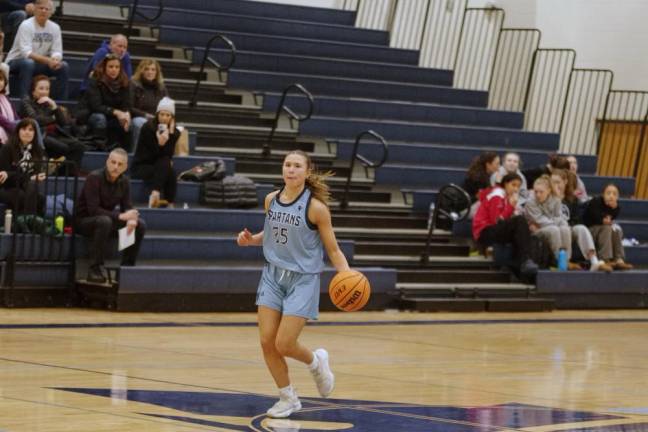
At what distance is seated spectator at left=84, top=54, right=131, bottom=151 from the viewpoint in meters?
14.0

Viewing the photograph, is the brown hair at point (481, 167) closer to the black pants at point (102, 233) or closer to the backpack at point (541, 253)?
the backpack at point (541, 253)

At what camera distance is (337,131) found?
16.9 m

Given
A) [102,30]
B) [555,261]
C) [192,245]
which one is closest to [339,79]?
[102,30]

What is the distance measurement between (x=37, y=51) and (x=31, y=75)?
325 millimetres

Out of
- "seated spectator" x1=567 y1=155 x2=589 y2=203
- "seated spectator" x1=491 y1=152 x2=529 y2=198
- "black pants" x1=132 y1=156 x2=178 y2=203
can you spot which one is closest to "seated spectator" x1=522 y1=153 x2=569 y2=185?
"seated spectator" x1=567 y1=155 x2=589 y2=203

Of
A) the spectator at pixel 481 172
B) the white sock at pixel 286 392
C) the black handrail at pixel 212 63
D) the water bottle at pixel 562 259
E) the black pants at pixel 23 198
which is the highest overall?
the black handrail at pixel 212 63

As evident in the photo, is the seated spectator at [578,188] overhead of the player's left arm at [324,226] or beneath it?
overhead

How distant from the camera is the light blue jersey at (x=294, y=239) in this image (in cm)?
708

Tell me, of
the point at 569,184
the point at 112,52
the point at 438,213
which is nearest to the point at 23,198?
the point at 112,52

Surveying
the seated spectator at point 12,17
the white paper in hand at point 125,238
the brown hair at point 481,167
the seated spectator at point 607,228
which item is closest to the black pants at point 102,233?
the white paper in hand at point 125,238

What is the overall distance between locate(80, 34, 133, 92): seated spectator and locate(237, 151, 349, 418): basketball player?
7.85 meters

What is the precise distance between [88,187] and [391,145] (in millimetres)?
5498

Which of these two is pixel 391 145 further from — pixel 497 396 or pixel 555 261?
pixel 497 396

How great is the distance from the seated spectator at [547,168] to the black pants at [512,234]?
4.39 ft
